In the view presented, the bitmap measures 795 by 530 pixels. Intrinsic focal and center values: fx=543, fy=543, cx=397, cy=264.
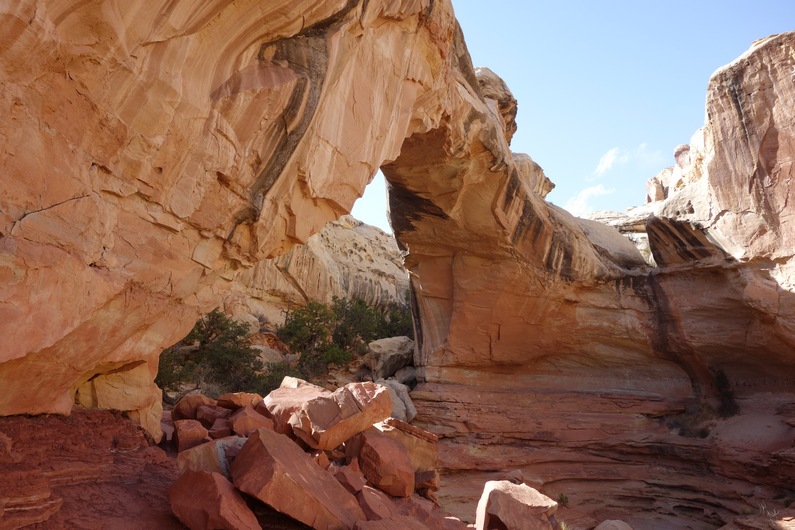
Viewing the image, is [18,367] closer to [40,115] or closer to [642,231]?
[40,115]

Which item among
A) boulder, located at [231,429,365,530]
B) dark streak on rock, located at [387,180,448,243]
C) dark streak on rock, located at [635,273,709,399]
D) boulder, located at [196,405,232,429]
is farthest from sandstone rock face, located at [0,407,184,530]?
dark streak on rock, located at [635,273,709,399]

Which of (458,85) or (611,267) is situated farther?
→ (611,267)

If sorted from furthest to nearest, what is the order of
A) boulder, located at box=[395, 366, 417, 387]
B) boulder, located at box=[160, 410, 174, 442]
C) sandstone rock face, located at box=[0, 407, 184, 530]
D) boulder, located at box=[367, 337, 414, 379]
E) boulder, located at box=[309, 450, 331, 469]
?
boulder, located at box=[367, 337, 414, 379] < boulder, located at box=[395, 366, 417, 387] < boulder, located at box=[160, 410, 174, 442] < boulder, located at box=[309, 450, 331, 469] < sandstone rock face, located at box=[0, 407, 184, 530]

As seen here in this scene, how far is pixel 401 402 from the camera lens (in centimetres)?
1345

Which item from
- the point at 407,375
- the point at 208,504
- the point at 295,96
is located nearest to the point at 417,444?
the point at 208,504

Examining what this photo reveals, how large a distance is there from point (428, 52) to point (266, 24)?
3797mm

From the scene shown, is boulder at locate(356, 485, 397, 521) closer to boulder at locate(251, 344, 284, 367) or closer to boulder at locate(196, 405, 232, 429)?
boulder at locate(196, 405, 232, 429)

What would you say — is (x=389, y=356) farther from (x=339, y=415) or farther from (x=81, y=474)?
(x=81, y=474)

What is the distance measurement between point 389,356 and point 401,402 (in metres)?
2.97

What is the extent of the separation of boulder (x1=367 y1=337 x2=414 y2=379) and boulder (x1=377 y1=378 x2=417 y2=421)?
5.54 feet

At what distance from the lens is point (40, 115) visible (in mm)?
3799

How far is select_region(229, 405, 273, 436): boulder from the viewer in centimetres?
631

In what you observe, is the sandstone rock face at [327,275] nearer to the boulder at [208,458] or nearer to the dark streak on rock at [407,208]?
the dark streak on rock at [407,208]

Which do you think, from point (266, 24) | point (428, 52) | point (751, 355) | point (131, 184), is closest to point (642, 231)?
point (751, 355)
